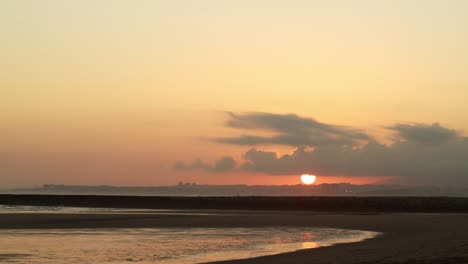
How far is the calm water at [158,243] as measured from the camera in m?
23.2

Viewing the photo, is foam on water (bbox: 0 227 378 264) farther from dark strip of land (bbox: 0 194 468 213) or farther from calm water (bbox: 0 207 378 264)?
dark strip of land (bbox: 0 194 468 213)

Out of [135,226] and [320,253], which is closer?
[320,253]

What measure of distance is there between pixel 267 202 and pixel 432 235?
50192mm

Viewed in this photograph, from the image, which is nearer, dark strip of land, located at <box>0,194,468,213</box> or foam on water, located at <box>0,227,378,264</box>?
foam on water, located at <box>0,227,378,264</box>

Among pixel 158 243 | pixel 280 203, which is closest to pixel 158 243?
pixel 158 243

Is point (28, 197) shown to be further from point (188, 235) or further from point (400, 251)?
point (400, 251)

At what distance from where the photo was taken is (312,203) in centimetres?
7800

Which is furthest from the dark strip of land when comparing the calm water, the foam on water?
the foam on water

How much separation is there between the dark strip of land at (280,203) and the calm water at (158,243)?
32860mm

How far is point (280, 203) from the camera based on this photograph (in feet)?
257

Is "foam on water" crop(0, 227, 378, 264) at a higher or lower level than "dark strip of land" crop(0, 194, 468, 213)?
lower

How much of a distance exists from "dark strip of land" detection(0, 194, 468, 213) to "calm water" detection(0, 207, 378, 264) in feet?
108

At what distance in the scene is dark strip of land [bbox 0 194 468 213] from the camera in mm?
69625

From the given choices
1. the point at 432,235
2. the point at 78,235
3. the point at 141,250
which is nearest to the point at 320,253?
the point at 141,250
